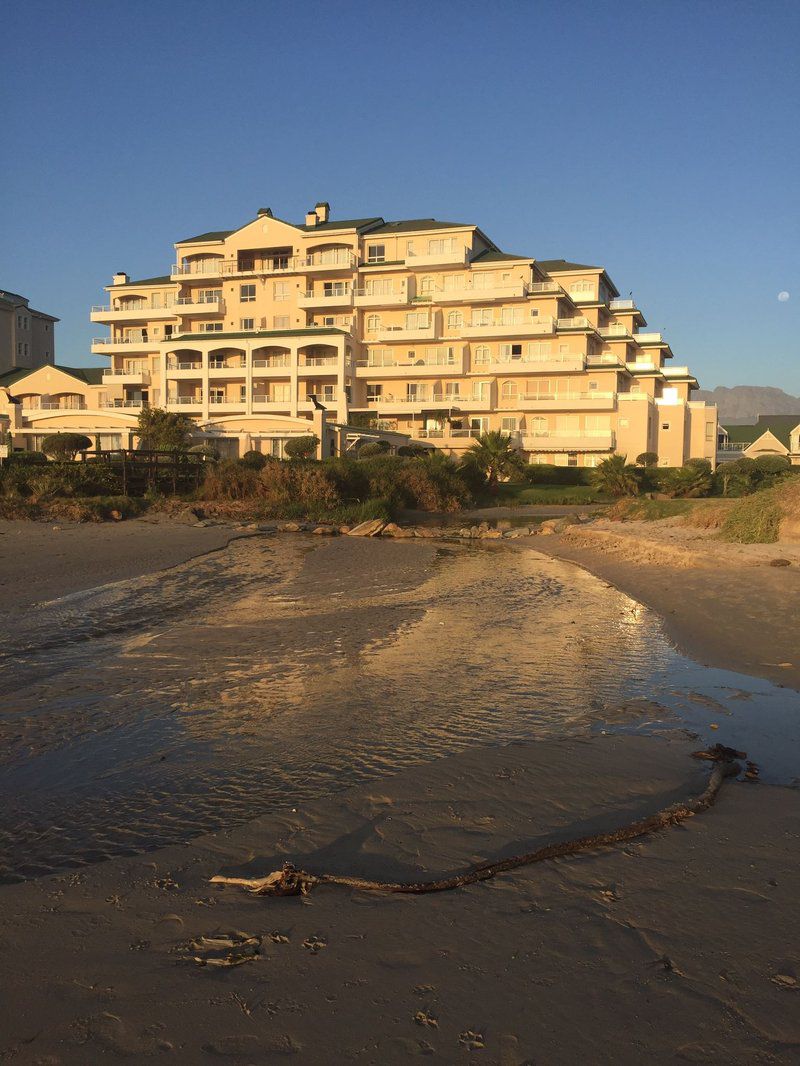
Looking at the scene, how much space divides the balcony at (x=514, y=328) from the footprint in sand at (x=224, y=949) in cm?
6326

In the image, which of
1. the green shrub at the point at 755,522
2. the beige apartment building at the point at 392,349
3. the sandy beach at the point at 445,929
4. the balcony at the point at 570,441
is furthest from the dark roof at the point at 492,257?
the sandy beach at the point at 445,929

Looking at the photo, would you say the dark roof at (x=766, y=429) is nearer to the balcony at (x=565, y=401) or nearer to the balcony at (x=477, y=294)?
the balcony at (x=565, y=401)

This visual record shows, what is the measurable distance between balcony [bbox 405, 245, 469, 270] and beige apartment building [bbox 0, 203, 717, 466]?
4.7 inches

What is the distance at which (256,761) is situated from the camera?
654cm

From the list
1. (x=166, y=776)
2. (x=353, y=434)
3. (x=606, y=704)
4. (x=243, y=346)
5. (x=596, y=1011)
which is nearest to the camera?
(x=596, y=1011)

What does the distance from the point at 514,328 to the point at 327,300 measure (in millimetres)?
15869

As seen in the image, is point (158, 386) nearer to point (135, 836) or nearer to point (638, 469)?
point (638, 469)

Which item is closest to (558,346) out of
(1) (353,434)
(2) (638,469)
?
(2) (638,469)

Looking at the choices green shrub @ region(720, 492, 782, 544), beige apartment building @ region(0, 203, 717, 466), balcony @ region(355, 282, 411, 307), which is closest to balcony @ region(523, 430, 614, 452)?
beige apartment building @ region(0, 203, 717, 466)

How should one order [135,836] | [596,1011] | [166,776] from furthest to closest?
[166,776] → [135,836] → [596,1011]

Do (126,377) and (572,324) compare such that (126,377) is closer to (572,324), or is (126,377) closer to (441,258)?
(441,258)

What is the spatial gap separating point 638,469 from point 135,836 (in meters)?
52.3

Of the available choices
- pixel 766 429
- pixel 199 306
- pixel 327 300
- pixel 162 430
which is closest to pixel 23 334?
pixel 199 306

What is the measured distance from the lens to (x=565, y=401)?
2464 inches
